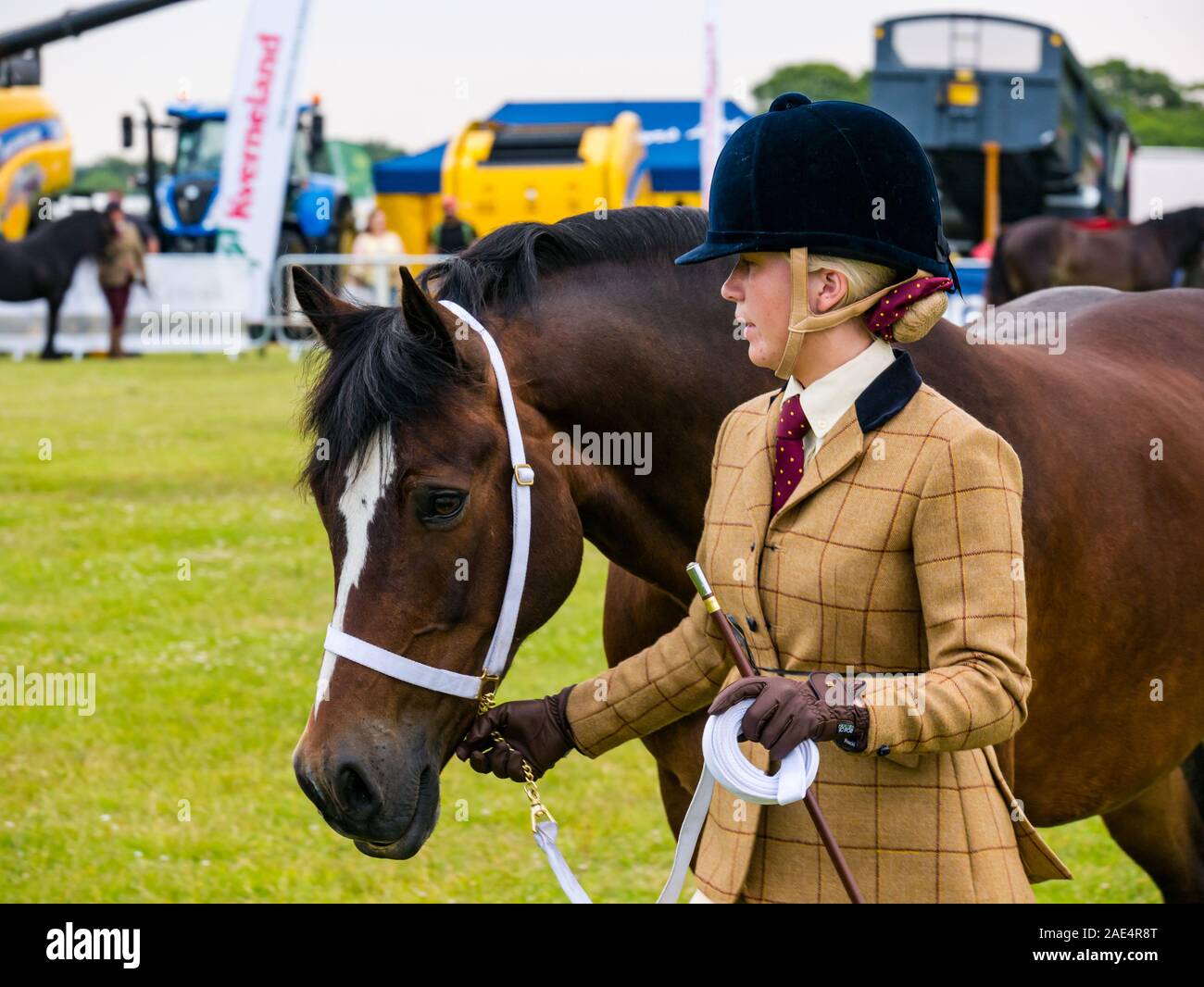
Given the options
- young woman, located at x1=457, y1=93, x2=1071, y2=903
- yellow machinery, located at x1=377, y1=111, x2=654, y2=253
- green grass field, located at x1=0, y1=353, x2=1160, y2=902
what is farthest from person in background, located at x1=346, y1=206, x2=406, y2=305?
young woman, located at x1=457, y1=93, x2=1071, y2=903

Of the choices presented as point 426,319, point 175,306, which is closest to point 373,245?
point 175,306

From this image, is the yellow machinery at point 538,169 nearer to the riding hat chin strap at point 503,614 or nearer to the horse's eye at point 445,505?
the riding hat chin strap at point 503,614

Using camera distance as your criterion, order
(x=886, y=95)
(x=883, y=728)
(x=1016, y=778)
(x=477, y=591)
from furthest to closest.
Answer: (x=886, y=95)
(x=1016, y=778)
(x=477, y=591)
(x=883, y=728)

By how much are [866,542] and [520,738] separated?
72 centimetres

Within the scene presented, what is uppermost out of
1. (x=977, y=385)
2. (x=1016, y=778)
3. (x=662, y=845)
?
(x=977, y=385)

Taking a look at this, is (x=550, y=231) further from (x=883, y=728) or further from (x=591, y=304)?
(x=883, y=728)

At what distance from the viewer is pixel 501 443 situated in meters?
2.36

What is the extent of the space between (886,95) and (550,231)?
1976 cm

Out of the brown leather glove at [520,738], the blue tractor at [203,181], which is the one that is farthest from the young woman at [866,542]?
the blue tractor at [203,181]

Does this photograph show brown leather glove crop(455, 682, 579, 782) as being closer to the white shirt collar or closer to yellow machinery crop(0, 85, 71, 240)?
the white shirt collar

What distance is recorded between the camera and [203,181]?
24516 mm

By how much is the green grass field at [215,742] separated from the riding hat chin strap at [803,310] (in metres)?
1.18
